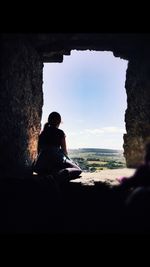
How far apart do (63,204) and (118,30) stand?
9.32ft

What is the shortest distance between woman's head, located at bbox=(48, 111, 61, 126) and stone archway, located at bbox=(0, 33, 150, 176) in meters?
0.84

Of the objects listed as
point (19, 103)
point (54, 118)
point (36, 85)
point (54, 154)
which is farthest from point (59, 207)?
point (36, 85)

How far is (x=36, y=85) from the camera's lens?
26.8 feet

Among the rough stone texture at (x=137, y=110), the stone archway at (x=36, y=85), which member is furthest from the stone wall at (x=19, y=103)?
the rough stone texture at (x=137, y=110)

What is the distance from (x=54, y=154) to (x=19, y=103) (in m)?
1.65

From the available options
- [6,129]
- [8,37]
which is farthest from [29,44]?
[6,129]

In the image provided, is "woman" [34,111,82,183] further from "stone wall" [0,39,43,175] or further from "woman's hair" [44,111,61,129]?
"stone wall" [0,39,43,175]

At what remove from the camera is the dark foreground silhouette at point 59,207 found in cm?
500

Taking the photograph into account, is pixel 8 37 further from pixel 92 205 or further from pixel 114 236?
pixel 114 236

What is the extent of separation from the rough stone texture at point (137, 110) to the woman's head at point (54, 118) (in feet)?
7.85

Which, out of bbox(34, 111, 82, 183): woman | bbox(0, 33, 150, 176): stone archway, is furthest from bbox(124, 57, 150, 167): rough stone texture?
bbox(34, 111, 82, 183): woman

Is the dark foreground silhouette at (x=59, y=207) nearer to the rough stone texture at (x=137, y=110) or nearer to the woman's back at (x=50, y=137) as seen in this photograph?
the woman's back at (x=50, y=137)

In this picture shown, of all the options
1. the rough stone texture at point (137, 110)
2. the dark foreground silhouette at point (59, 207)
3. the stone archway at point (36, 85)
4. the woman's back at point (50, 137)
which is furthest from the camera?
the rough stone texture at point (137, 110)

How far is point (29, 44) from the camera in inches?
288
